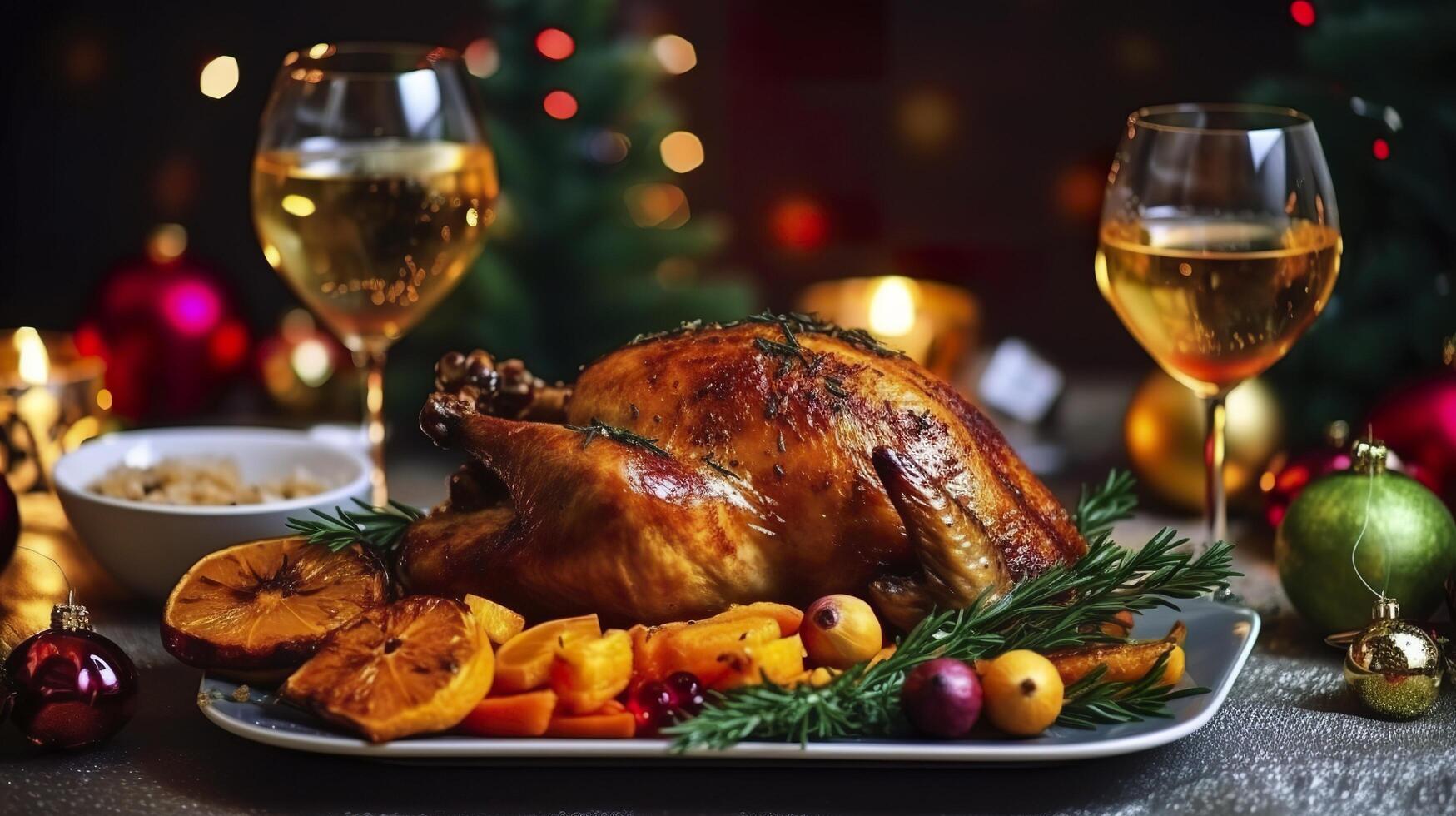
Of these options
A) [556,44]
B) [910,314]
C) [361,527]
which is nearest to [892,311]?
[910,314]

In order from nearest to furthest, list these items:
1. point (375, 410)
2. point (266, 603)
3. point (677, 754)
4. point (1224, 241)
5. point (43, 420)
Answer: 1. point (677, 754)
2. point (266, 603)
3. point (1224, 241)
4. point (375, 410)
5. point (43, 420)

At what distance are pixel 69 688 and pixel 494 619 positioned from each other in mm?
376

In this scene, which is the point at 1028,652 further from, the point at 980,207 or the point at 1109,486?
the point at 980,207

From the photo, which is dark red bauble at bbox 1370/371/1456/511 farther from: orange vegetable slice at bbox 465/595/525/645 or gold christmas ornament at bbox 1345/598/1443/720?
orange vegetable slice at bbox 465/595/525/645

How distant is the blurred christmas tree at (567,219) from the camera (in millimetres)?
2809

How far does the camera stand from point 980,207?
12.4ft

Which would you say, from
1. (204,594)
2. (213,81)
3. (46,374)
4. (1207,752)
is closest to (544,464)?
(204,594)

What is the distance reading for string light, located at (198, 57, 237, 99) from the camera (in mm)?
3502

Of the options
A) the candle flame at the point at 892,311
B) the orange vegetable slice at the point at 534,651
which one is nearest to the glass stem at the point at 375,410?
the orange vegetable slice at the point at 534,651

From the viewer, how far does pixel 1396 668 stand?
1.56 m

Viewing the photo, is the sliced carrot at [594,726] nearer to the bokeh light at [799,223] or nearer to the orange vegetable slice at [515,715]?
the orange vegetable slice at [515,715]

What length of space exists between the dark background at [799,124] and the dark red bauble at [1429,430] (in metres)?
1.44

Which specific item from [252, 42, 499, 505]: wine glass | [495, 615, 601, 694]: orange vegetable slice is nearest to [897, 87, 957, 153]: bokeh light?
[252, 42, 499, 505]: wine glass

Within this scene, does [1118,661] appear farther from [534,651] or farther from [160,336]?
[160,336]
